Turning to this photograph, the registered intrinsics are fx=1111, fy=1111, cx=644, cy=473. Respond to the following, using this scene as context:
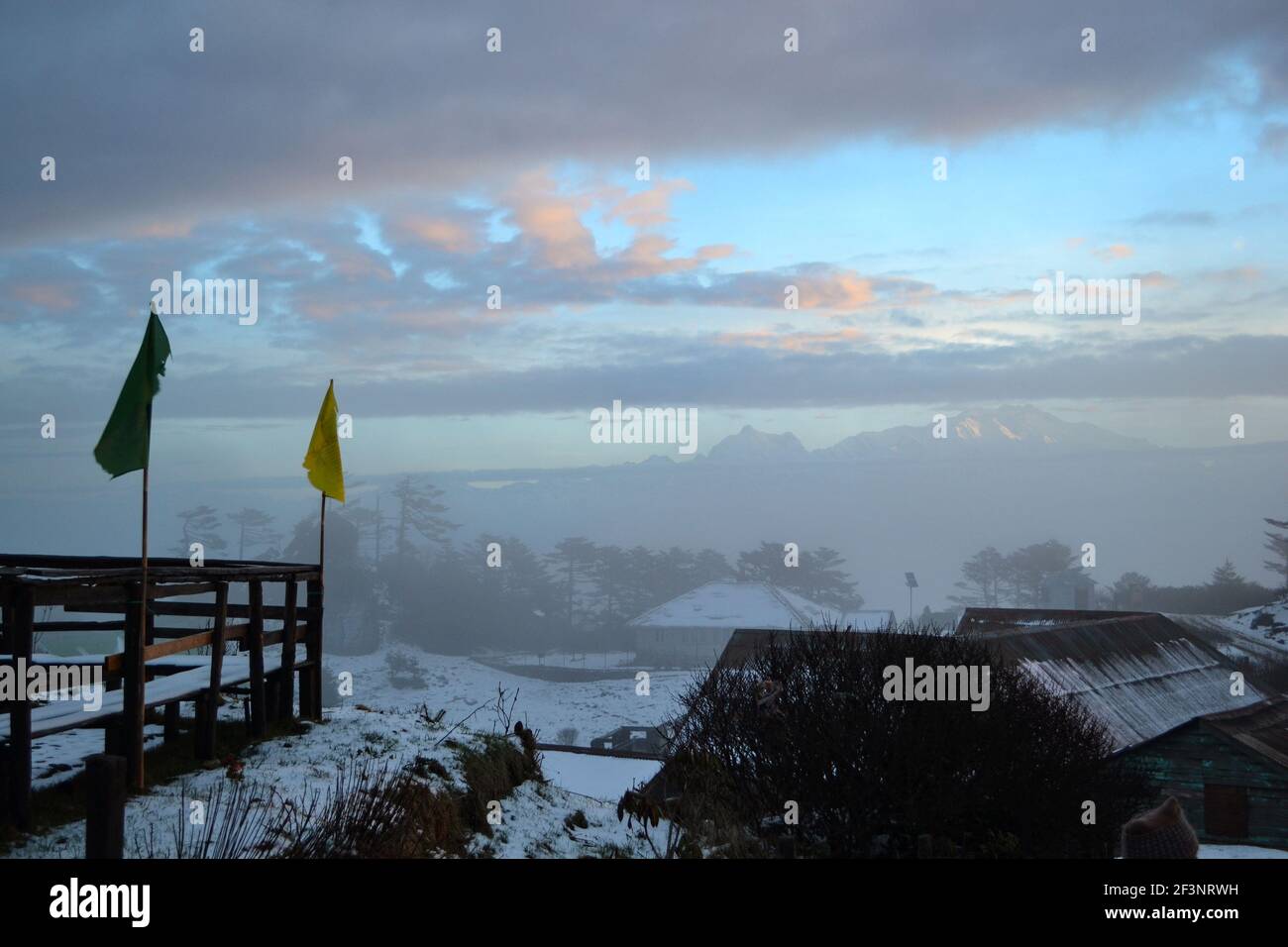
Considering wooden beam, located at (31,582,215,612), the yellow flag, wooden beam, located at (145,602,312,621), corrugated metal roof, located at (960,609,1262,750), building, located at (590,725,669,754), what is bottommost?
building, located at (590,725,669,754)

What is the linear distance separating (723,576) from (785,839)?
119 metres

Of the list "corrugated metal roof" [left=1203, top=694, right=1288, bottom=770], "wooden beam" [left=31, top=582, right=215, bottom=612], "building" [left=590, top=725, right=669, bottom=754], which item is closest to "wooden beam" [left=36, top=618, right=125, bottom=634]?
"wooden beam" [left=31, top=582, right=215, bottom=612]

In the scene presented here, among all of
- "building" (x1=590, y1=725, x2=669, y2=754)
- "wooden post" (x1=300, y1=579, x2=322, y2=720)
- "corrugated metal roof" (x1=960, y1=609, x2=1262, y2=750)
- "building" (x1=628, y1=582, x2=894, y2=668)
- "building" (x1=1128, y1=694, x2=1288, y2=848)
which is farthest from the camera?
"building" (x1=628, y1=582, x2=894, y2=668)

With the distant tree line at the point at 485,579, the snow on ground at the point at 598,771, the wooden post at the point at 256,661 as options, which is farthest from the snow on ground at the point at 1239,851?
the distant tree line at the point at 485,579

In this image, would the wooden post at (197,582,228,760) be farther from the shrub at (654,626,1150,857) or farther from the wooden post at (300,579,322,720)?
the shrub at (654,626,1150,857)

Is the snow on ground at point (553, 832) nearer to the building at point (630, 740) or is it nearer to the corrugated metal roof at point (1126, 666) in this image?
the corrugated metal roof at point (1126, 666)

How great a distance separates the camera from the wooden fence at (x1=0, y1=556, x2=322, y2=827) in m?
7.85

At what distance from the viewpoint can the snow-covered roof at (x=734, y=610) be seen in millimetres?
108438

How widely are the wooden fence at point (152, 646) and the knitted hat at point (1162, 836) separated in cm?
739

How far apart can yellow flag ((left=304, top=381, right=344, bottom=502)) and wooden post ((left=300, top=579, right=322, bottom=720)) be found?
1.19 meters

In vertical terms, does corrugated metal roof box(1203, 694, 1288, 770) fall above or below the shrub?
below
